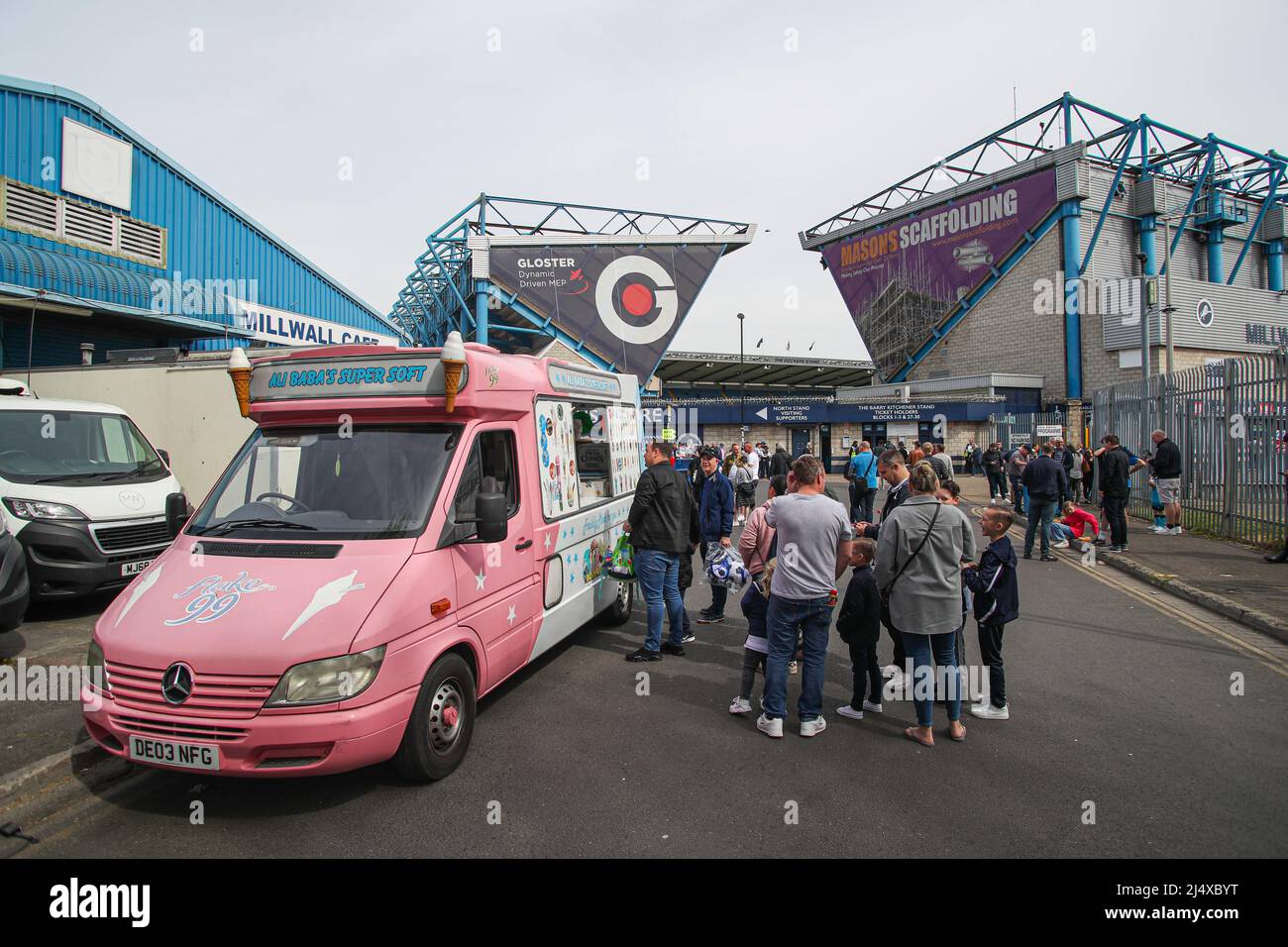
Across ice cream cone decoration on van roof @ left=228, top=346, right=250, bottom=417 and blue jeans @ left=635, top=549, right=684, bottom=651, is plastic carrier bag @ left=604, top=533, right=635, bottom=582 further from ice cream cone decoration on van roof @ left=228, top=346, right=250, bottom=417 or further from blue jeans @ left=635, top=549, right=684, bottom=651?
ice cream cone decoration on van roof @ left=228, top=346, right=250, bottom=417

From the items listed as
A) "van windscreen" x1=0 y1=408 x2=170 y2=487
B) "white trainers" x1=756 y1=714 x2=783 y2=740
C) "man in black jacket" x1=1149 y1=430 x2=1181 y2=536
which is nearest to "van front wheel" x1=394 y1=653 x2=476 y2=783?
"white trainers" x1=756 y1=714 x2=783 y2=740

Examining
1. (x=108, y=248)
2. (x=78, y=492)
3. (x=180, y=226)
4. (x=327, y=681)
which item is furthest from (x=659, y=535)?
(x=180, y=226)

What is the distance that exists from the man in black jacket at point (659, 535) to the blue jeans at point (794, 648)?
1614mm

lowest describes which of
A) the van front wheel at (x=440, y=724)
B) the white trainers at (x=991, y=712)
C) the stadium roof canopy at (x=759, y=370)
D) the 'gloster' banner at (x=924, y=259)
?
the white trainers at (x=991, y=712)

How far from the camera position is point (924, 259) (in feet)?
155

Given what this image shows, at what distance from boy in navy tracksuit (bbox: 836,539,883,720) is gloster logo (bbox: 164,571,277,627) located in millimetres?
3601

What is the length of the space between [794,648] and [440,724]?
7.41 feet

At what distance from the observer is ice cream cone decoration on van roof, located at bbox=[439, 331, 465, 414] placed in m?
4.21

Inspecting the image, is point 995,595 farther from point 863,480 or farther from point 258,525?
point 863,480

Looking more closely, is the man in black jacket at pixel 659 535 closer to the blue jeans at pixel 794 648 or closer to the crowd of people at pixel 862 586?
the crowd of people at pixel 862 586

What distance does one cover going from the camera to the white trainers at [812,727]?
15.5ft

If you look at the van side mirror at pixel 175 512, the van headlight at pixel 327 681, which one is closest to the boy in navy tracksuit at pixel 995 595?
the van headlight at pixel 327 681
